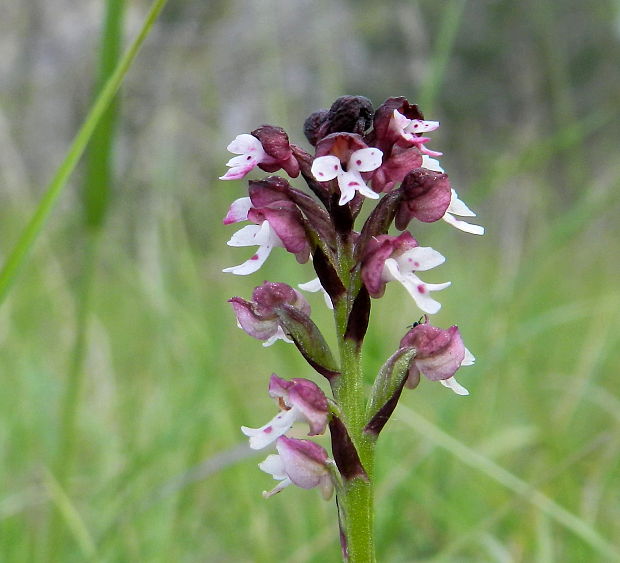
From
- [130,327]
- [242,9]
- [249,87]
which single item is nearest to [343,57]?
[249,87]

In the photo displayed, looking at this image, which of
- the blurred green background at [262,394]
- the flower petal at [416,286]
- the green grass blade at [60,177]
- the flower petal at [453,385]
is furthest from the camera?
the blurred green background at [262,394]

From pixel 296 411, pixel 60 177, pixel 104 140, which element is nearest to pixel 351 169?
pixel 296 411

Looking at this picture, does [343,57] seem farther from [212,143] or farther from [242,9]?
[212,143]

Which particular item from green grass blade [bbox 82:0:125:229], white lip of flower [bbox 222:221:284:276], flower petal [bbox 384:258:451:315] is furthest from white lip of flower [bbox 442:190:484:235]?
green grass blade [bbox 82:0:125:229]

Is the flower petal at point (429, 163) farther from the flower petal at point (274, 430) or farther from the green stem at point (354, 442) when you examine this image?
the flower petal at point (274, 430)

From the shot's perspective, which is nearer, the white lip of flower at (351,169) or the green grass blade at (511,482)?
the white lip of flower at (351,169)

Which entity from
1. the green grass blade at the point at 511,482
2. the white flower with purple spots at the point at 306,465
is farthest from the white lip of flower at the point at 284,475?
the green grass blade at the point at 511,482

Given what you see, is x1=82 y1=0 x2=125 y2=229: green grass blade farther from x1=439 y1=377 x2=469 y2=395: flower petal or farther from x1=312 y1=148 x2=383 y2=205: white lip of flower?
x1=439 y1=377 x2=469 y2=395: flower petal
